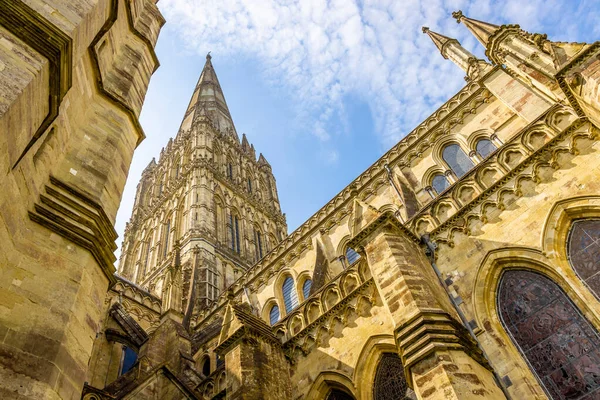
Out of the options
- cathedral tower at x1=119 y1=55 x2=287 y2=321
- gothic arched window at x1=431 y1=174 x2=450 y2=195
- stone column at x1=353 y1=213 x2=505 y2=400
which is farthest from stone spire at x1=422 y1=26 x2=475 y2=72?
cathedral tower at x1=119 y1=55 x2=287 y2=321

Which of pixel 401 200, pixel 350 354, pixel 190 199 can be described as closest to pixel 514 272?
pixel 350 354

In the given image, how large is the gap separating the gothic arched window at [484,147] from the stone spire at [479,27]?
301 cm

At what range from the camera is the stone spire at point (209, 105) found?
44.8 meters

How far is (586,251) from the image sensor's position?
742 centimetres

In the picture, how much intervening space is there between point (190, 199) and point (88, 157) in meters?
23.1

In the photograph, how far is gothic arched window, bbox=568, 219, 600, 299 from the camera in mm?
7164

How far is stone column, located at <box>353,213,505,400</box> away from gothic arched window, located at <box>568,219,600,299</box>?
2111 millimetres

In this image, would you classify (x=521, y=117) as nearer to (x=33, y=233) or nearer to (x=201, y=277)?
(x=33, y=233)

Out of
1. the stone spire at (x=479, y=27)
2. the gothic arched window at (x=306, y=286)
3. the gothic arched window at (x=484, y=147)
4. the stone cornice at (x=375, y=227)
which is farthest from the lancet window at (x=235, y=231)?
the stone cornice at (x=375, y=227)

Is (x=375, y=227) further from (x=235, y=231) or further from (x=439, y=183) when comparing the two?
(x=235, y=231)

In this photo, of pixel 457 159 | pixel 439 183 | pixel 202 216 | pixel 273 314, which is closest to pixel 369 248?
pixel 439 183

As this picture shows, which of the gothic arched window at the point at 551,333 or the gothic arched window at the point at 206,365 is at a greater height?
the gothic arched window at the point at 206,365

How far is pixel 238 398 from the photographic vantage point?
8188 millimetres

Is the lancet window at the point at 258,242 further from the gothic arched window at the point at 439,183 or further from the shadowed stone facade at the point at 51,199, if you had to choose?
the shadowed stone facade at the point at 51,199
